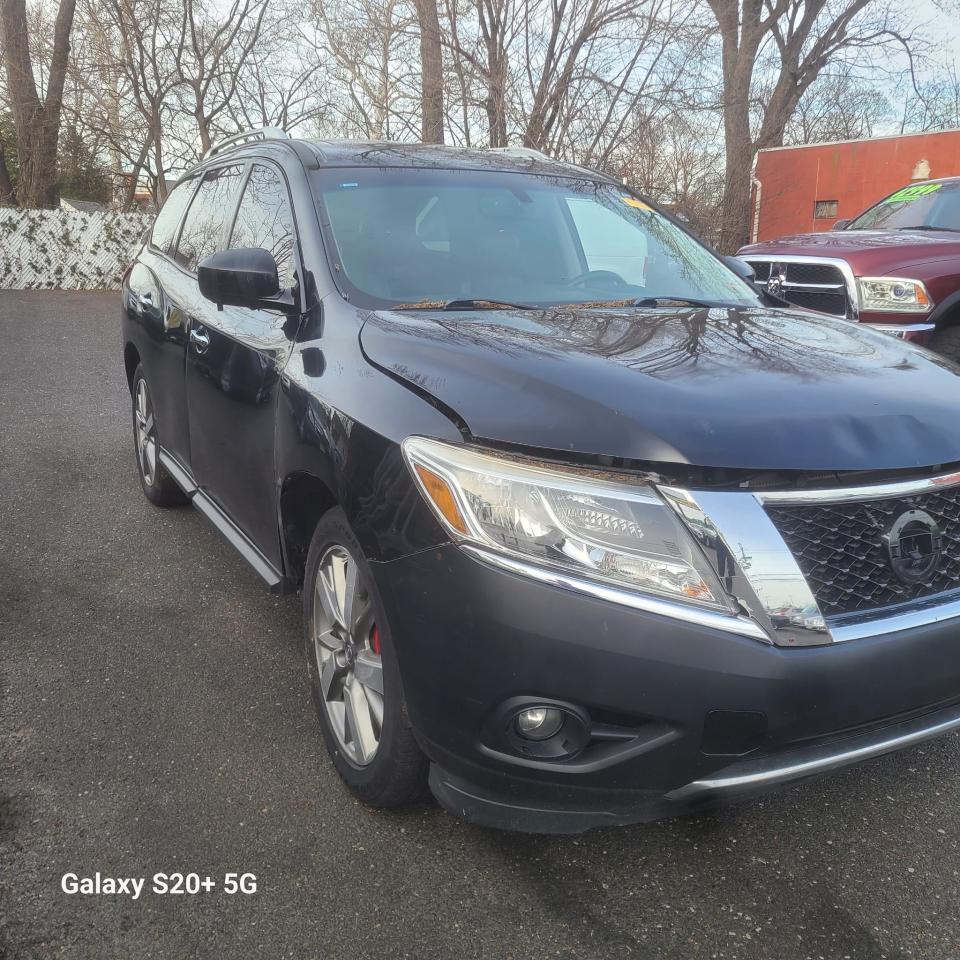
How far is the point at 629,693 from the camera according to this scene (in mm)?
1836

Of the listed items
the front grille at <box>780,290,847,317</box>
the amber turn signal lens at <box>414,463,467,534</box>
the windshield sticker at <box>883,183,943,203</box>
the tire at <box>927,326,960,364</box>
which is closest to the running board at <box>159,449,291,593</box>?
the amber turn signal lens at <box>414,463,467,534</box>

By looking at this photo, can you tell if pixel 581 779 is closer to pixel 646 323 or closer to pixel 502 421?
pixel 502 421

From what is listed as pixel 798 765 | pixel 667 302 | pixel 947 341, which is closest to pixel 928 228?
pixel 947 341

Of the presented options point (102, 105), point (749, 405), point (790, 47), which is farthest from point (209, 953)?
point (790, 47)

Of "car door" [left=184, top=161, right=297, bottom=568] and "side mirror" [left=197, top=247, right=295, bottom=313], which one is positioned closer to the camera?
"side mirror" [left=197, top=247, right=295, bottom=313]

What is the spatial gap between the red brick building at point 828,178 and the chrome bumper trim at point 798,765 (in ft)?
51.6

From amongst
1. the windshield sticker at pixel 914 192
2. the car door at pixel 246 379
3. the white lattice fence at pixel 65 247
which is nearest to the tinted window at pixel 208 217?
the car door at pixel 246 379

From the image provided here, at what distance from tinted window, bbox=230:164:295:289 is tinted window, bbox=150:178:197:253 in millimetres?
1142

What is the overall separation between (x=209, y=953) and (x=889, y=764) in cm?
194

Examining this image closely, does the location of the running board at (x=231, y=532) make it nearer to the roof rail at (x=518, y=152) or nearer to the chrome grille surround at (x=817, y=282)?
the roof rail at (x=518, y=152)

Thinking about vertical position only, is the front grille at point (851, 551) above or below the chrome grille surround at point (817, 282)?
below

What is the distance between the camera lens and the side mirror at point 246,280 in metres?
2.81

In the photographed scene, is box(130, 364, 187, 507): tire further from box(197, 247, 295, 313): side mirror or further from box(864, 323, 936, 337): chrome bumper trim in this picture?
box(864, 323, 936, 337): chrome bumper trim

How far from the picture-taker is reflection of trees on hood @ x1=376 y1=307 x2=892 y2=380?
229 centimetres
